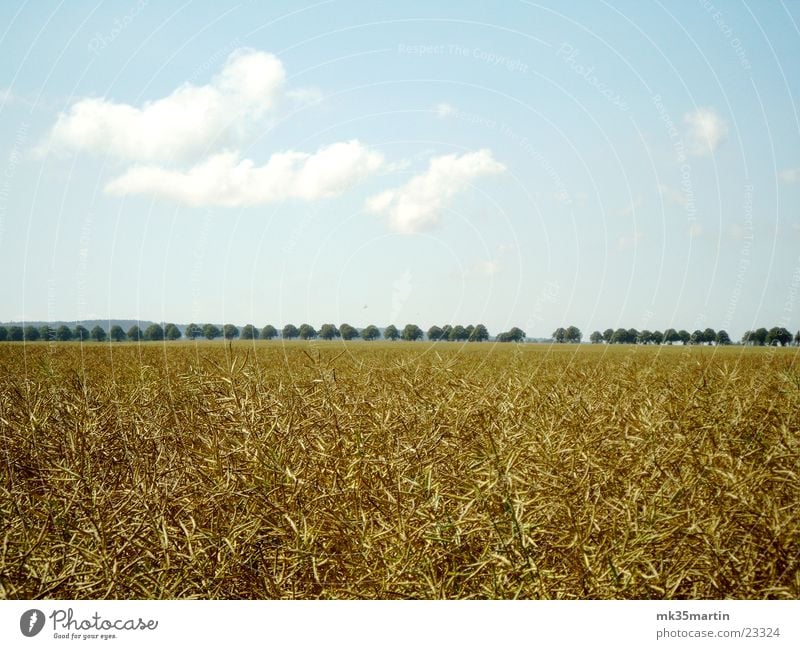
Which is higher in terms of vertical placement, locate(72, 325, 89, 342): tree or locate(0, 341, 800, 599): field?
locate(72, 325, 89, 342): tree

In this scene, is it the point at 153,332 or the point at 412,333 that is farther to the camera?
the point at 412,333

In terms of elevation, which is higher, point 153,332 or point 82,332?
point 82,332

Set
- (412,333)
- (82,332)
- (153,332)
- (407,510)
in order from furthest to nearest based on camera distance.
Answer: (412,333), (153,332), (82,332), (407,510)

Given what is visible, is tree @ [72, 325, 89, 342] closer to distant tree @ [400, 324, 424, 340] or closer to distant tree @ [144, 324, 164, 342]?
distant tree @ [144, 324, 164, 342]

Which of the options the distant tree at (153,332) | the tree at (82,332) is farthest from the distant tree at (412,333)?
the tree at (82,332)

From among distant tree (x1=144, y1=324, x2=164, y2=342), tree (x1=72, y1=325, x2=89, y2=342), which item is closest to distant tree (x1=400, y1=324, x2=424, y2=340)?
distant tree (x1=144, y1=324, x2=164, y2=342)

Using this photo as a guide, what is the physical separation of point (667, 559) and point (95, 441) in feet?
11.2

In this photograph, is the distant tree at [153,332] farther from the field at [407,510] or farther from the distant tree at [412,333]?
the field at [407,510]

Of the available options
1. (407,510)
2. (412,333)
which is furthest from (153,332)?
(407,510)

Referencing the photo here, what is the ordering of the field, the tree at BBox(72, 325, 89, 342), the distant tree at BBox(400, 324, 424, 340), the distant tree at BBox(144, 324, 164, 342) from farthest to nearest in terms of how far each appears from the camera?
1. the distant tree at BBox(400, 324, 424, 340)
2. the distant tree at BBox(144, 324, 164, 342)
3. the tree at BBox(72, 325, 89, 342)
4. the field

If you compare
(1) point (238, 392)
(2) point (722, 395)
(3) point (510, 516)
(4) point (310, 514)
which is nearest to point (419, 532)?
(3) point (510, 516)

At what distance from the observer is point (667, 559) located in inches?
102

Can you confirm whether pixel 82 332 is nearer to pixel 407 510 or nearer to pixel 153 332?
pixel 407 510
